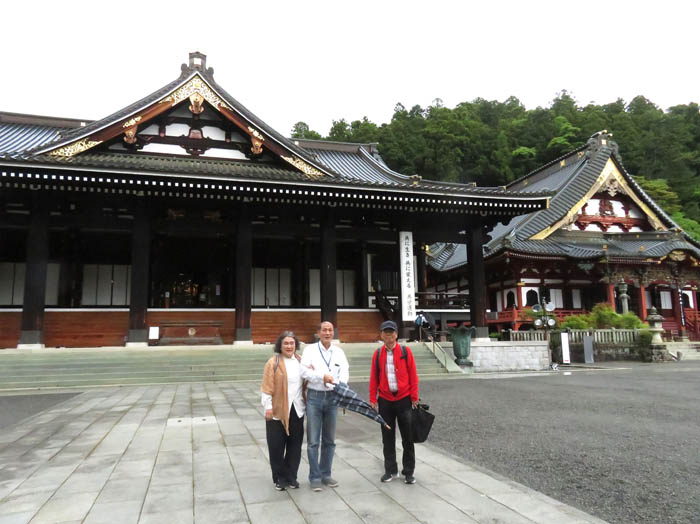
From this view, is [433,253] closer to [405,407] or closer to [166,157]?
[166,157]

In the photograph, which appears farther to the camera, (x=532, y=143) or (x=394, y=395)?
(x=532, y=143)

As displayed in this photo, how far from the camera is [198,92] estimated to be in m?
15.8

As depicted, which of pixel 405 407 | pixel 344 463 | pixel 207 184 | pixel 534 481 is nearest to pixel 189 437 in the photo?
pixel 344 463

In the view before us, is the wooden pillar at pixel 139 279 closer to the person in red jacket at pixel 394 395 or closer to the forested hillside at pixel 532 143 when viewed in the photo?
the person in red jacket at pixel 394 395

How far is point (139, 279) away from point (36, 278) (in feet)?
9.10

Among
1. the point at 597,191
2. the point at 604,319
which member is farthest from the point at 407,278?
the point at 597,191

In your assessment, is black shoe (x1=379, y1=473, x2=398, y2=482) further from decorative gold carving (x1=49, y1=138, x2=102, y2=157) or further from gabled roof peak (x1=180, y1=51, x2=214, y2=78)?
gabled roof peak (x1=180, y1=51, x2=214, y2=78)

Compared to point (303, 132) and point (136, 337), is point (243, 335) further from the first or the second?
point (303, 132)

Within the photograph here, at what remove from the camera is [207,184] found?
529 inches

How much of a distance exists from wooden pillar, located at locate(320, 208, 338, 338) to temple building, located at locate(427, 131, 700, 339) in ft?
39.8

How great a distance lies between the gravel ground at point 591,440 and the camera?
3805 millimetres

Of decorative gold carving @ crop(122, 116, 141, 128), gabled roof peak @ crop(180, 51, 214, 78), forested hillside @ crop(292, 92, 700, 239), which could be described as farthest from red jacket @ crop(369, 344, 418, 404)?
forested hillside @ crop(292, 92, 700, 239)

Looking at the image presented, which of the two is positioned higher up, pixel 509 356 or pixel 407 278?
pixel 407 278

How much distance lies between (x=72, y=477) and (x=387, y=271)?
16235 mm
